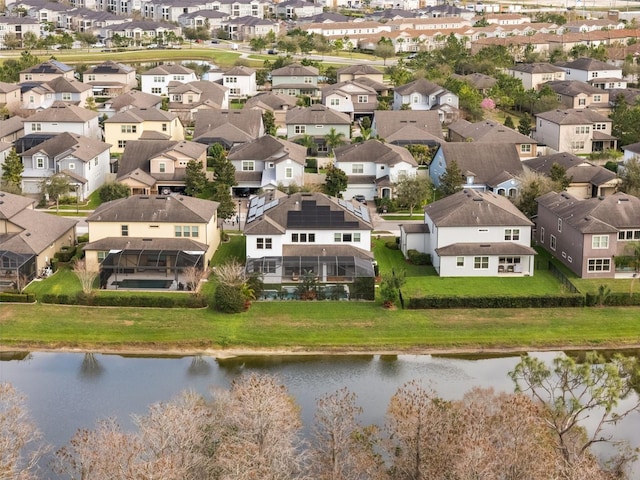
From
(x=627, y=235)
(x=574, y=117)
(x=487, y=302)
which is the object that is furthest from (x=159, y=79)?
(x=487, y=302)

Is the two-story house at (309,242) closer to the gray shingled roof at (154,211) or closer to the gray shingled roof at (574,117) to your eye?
the gray shingled roof at (154,211)

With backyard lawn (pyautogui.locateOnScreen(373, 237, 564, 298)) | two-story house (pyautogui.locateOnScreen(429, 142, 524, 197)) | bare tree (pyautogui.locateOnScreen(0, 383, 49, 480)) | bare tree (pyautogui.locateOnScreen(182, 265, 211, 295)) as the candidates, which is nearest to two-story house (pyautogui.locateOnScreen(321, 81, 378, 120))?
two-story house (pyautogui.locateOnScreen(429, 142, 524, 197))

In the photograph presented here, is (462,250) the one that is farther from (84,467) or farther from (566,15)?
(566,15)

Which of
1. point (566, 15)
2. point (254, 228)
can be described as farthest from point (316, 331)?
point (566, 15)

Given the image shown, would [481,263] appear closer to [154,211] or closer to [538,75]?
[154,211]

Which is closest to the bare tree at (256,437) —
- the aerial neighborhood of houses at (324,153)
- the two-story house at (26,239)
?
the aerial neighborhood of houses at (324,153)
